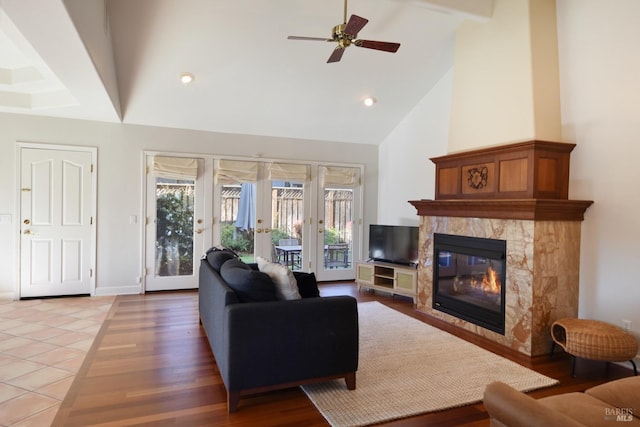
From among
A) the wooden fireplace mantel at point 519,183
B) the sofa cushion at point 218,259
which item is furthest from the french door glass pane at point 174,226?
the wooden fireplace mantel at point 519,183

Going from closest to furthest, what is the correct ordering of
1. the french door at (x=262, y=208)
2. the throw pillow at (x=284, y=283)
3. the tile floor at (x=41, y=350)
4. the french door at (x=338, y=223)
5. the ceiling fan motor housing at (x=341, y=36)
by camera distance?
the tile floor at (x=41, y=350) → the throw pillow at (x=284, y=283) → the ceiling fan motor housing at (x=341, y=36) → the french door at (x=262, y=208) → the french door at (x=338, y=223)

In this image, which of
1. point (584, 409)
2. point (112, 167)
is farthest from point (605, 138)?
point (112, 167)

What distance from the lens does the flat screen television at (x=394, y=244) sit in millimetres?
5613

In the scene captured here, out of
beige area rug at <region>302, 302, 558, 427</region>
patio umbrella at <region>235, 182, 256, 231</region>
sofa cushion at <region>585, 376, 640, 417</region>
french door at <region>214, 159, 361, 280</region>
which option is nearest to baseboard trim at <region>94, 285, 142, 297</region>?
french door at <region>214, 159, 361, 280</region>

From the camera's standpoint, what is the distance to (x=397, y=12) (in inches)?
165

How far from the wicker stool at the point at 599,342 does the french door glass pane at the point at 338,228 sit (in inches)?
159

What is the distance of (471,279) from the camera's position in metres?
4.24

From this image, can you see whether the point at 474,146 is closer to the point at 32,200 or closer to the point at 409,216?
the point at 409,216

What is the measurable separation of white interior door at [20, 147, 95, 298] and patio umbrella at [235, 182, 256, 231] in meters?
2.07

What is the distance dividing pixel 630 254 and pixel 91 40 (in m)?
4.80

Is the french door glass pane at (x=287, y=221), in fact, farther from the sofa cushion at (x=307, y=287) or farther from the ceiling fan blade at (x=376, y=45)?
the ceiling fan blade at (x=376, y=45)

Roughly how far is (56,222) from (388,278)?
470 cm

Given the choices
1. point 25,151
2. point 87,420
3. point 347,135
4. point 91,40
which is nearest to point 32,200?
point 25,151

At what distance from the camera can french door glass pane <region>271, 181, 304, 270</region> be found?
6426mm
